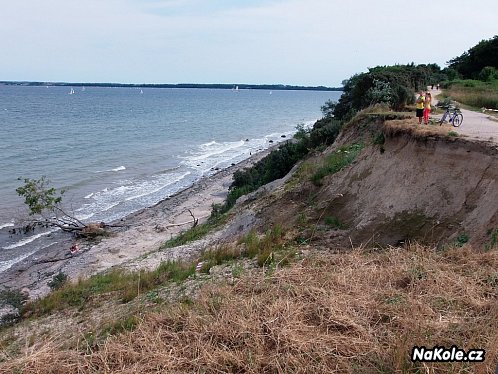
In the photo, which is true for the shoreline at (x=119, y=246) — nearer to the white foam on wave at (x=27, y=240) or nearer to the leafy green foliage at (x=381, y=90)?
the white foam on wave at (x=27, y=240)

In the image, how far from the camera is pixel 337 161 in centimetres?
1852

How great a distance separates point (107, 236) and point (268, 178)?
10112 mm

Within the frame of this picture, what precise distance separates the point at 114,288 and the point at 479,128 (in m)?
12.9

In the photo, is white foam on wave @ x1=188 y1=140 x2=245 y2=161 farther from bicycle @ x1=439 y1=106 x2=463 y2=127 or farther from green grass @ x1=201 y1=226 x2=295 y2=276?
green grass @ x1=201 y1=226 x2=295 y2=276

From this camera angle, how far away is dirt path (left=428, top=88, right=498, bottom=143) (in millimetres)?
13258

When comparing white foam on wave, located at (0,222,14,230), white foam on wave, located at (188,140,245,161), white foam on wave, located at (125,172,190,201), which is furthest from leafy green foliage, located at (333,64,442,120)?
white foam on wave, located at (0,222,14,230)

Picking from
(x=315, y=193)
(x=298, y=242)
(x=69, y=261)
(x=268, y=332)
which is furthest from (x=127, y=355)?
(x=69, y=261)

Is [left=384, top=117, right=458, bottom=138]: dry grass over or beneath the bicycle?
beneath

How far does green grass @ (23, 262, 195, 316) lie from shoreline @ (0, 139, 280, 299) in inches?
202

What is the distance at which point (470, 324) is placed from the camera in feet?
17.4

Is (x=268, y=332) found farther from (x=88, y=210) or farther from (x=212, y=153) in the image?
(x=212, y=153)

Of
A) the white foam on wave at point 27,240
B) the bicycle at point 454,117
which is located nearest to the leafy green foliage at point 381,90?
the bicycle at point 454,117

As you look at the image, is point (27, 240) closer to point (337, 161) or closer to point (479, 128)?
point (337, 161)

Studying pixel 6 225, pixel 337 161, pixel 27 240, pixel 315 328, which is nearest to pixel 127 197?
pixel 6 225
